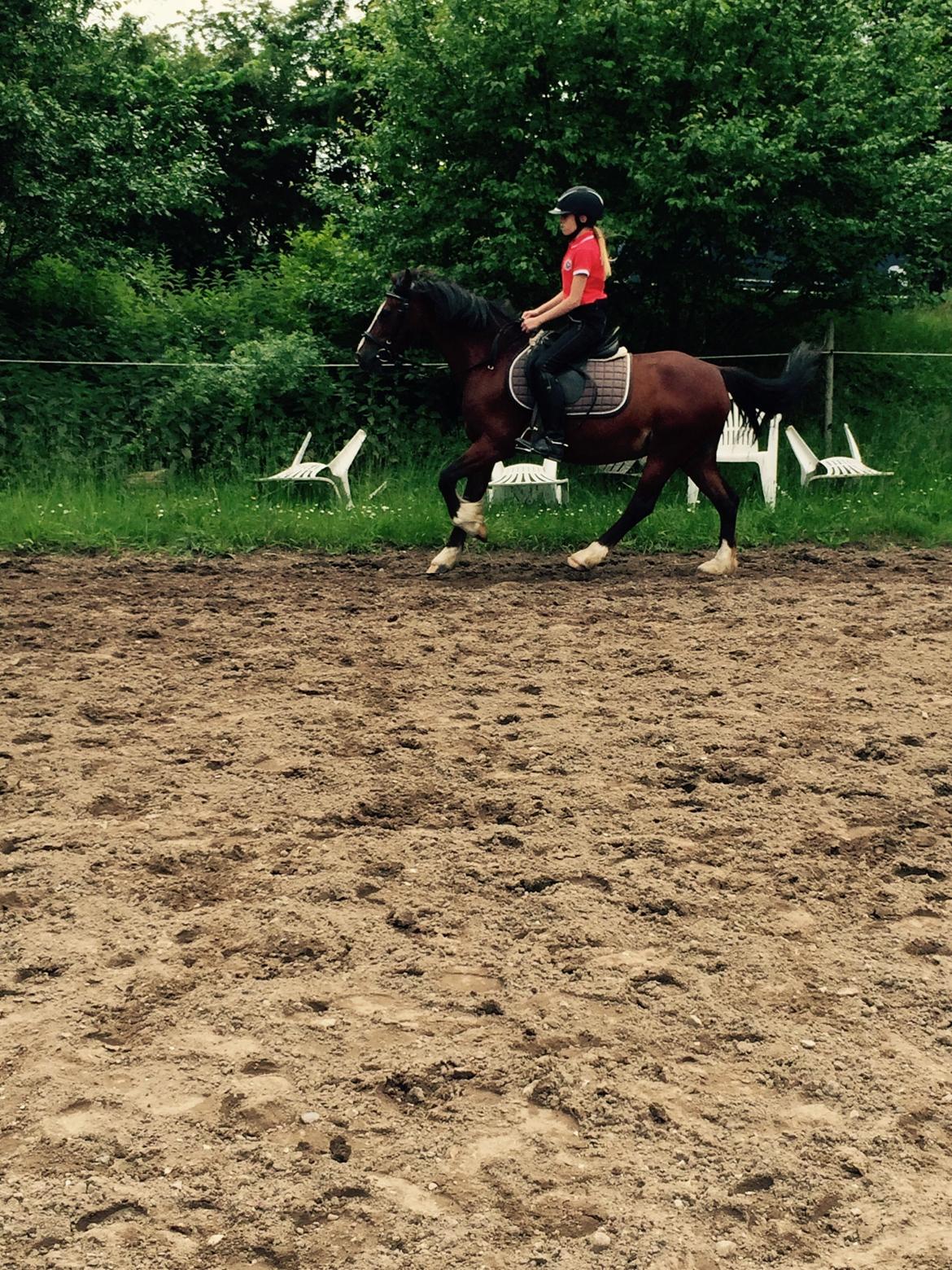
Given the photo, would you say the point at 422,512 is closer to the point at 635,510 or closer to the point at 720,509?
the point at 635,510

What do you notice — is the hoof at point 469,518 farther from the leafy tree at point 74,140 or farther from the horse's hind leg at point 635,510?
the leafy tree at point 74,140

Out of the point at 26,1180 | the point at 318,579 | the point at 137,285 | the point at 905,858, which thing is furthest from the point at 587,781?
the point at 137,285

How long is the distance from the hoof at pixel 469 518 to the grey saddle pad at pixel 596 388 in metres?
0.78

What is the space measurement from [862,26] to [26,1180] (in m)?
13.2

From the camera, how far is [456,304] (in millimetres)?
9086

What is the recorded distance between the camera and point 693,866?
443 centimetres

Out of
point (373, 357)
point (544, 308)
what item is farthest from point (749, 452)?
point (373, 357)

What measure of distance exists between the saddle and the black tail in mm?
911

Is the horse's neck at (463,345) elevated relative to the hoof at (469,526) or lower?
elevated

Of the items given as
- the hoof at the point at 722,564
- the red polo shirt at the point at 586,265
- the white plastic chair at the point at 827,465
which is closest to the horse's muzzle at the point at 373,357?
the red polo shirt at the point at 586,265

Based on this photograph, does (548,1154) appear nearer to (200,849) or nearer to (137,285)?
(200,849)

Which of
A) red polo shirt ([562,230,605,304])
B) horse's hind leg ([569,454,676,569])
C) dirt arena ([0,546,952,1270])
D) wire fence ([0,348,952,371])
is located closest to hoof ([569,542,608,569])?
horse's hind leg ([569,454,676,569])

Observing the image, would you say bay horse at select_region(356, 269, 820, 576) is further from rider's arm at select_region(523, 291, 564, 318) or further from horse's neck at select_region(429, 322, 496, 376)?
rider's arm at select_region(523, 291, 564, 318)

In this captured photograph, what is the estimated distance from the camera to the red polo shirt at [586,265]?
8.48 meters
